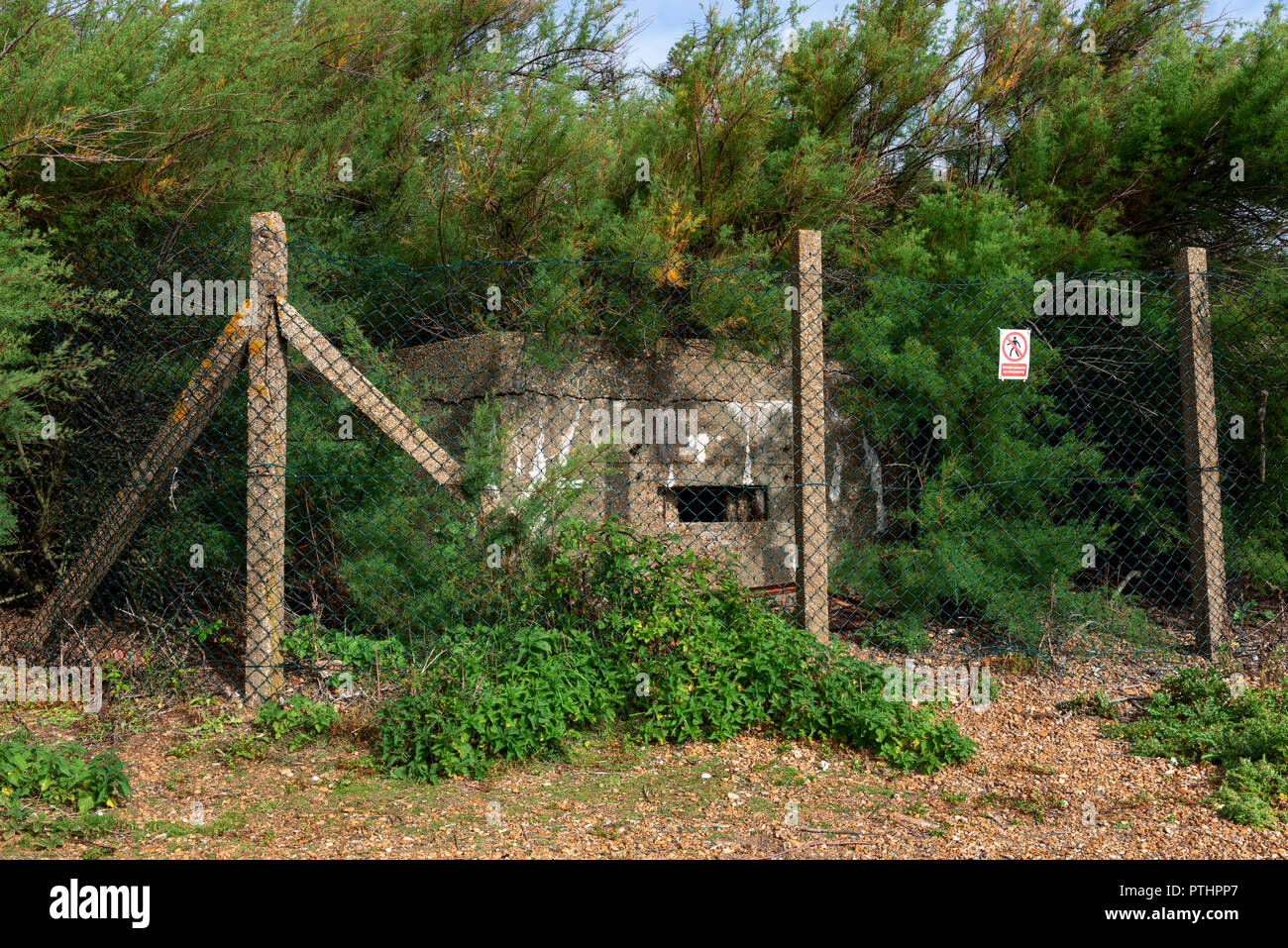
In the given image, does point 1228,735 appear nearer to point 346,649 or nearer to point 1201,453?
point 1201,453

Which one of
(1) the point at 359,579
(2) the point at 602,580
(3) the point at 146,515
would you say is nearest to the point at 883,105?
(2) the point at 602,580

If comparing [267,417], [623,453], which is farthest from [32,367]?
[623,453]

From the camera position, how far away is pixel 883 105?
22.2 ft

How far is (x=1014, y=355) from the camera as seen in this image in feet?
17.3

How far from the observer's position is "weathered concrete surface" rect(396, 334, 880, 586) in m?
5.39

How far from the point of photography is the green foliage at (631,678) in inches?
149

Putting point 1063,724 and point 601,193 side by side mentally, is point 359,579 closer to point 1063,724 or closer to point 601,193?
point 601,193

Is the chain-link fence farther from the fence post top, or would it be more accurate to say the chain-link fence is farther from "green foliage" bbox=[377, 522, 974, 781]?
"green foliage" bbox=[377, 522, 974, 781]

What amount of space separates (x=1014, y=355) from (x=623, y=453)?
219 centimetres

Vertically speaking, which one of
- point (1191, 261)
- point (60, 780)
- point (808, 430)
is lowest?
point (60, 780)

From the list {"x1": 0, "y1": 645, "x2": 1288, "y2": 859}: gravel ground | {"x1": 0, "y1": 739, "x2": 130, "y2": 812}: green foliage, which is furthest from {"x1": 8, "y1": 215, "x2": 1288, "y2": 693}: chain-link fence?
{"x1": 0, "y1": 739, "x2": 130, "y2": 812}: green foliage

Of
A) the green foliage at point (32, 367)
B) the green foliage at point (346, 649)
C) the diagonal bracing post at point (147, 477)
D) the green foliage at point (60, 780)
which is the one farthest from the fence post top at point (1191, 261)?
the green foliage at point (60, 780)

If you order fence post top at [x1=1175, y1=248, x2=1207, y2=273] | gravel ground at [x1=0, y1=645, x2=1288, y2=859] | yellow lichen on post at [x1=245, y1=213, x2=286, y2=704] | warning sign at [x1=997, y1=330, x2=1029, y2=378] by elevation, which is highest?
Result: fence post top at [x1=1175, y1=248, x2=1207, y2=273]

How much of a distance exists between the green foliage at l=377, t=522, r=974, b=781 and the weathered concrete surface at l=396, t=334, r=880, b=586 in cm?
92
